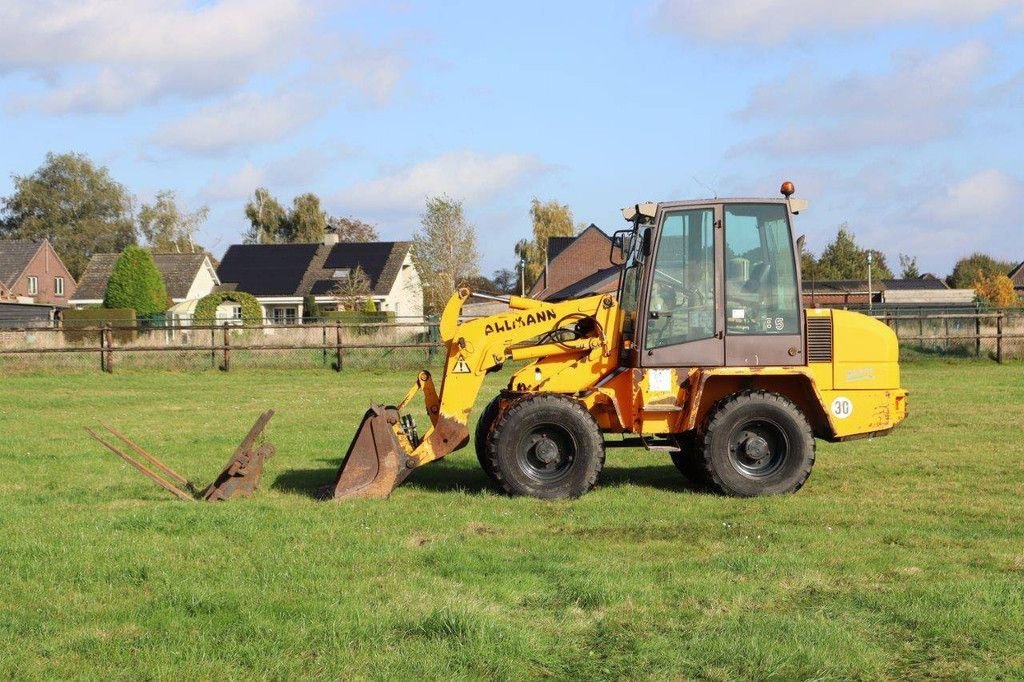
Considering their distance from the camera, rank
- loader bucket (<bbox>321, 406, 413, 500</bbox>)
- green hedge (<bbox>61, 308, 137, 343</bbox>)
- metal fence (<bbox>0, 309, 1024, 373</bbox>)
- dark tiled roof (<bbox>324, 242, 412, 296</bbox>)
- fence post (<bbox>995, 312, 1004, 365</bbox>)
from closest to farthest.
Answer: loader bucket (<bbox>321, 406, 413, 500</bbox>) → fence post (<bbox>995, 312, 1004, 365</bbox>) → metal fence (<bbox>0, 309, 1024, 373</bbox>) → green hedge (<bbox>61, 308, 137, 343</bbox>) → dark tiled roof (<bbox>324, 242, 412, 296</bbox>)

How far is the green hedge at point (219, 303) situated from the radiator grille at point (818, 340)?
37.9 m

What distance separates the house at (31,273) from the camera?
83000 mm

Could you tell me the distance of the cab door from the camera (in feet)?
35.9

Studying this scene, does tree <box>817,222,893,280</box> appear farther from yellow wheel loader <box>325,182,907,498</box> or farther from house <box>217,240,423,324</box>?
yellow wheel loader <box>325,182,907,498</box>

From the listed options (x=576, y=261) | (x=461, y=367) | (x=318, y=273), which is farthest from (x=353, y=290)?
(x=461, y=367)

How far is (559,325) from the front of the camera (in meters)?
11.3

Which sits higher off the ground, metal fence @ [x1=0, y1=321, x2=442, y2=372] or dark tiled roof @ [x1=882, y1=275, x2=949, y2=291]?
dark tiled roof @ [x1=882, y1=275, x2=949, y2=291]

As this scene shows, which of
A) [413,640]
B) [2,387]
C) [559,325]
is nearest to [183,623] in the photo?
[413,640]

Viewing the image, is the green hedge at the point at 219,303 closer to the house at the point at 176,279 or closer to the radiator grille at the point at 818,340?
the house at the point at 176,279

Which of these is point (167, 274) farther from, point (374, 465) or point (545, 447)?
point (545, 447)

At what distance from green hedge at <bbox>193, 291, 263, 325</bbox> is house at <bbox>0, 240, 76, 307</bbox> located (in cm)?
3342

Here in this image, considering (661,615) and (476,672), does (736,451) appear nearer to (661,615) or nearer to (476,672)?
(661,615)

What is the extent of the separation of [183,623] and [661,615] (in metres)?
2.58

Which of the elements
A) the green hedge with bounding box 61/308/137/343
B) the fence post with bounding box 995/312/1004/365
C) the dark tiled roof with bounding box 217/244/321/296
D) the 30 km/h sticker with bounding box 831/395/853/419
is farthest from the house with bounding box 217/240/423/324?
the 30 km/h sticker with bounding box 831/395/853/419
